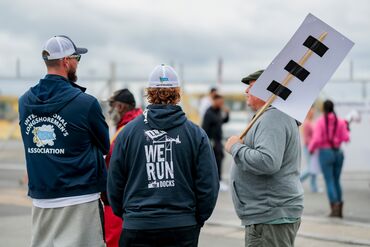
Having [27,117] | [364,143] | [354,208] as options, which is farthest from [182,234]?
[364,143]

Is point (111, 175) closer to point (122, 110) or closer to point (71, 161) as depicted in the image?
point (71, 161)

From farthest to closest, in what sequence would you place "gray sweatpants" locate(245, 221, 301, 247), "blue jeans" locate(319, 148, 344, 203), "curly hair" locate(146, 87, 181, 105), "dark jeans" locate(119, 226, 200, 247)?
"blue jeans" locate(319, 148, 344, 203), "gray sweatpants" locate(245, 221, 301, 247), "curly hair" locate(146, 87, 181, 105), "dark jeans" locate(119, 226, 200, 247)

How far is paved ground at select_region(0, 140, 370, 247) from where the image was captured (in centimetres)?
761

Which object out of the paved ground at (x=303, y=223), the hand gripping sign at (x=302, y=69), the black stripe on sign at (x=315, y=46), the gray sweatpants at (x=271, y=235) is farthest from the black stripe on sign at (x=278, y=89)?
the paved ground at (x=303, y=223)

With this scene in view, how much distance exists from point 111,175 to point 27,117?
712mm

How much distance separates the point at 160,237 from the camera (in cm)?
377

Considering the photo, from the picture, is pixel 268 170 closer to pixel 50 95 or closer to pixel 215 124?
pixel 50 95

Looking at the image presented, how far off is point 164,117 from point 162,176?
353 millimetres

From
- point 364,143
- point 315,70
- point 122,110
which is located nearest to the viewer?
point 315,70

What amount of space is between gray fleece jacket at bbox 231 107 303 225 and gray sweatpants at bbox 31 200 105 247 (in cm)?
97

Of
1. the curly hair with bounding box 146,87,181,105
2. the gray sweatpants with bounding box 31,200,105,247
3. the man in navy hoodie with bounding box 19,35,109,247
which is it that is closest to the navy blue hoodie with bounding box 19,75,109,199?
the man in navy hoodie with bounding box 19,35,109,247

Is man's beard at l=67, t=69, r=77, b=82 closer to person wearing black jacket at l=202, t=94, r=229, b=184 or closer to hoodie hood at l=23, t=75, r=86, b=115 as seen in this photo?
hoodie hood at l=23, t=75, r=86, b=115

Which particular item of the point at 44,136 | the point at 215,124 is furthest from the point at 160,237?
the point at 215,124

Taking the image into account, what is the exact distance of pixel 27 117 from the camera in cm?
421
